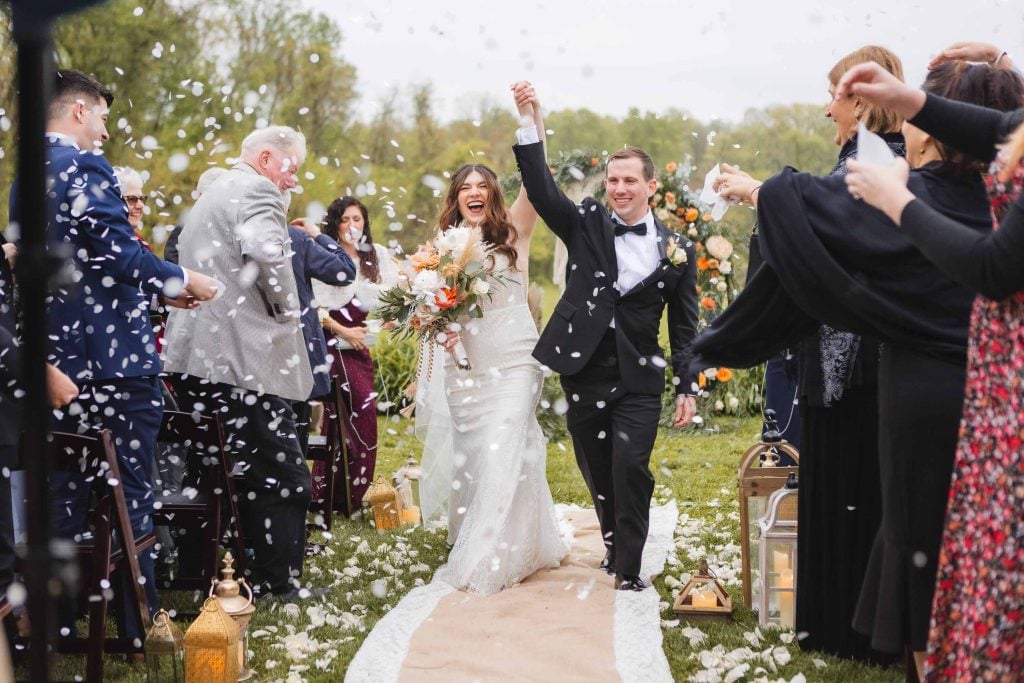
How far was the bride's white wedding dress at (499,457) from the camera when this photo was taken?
17.3ft

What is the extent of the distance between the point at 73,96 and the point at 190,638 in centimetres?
207

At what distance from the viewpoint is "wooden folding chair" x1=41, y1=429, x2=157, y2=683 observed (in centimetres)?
362

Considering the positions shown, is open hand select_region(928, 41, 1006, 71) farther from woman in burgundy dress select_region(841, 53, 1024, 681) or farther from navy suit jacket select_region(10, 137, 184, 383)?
navy suit jacket select_region(10, 137, 184, 383)

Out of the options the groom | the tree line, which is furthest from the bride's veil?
the tree line

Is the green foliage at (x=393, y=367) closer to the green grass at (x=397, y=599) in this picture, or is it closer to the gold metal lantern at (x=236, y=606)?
the green grass at (x=397, y=599)

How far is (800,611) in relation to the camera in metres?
4.09

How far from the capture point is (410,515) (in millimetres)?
6695

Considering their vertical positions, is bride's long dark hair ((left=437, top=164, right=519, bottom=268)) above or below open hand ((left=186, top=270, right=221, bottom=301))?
above

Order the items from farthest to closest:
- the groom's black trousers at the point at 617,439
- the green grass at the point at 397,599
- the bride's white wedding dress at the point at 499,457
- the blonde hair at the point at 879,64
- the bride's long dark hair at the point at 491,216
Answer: the bride's long dark hair at the point at 491,216, the bride's white wedding dress at the point at 499,457, the groom's black trousers at the point at 617,439, the green grass at the point at 397,599, the blonde hair at the point at 879,64

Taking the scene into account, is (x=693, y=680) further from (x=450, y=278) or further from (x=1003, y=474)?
(x=450, y=278)

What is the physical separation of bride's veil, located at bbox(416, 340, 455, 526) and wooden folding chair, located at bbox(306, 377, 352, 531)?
1.63 feet

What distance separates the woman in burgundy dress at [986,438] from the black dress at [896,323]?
0.47 ft

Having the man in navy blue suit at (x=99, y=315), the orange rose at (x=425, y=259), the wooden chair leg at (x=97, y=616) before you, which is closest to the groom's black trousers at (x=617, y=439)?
the orange rose at (x=425, y=259)

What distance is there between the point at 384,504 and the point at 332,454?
430 mm
